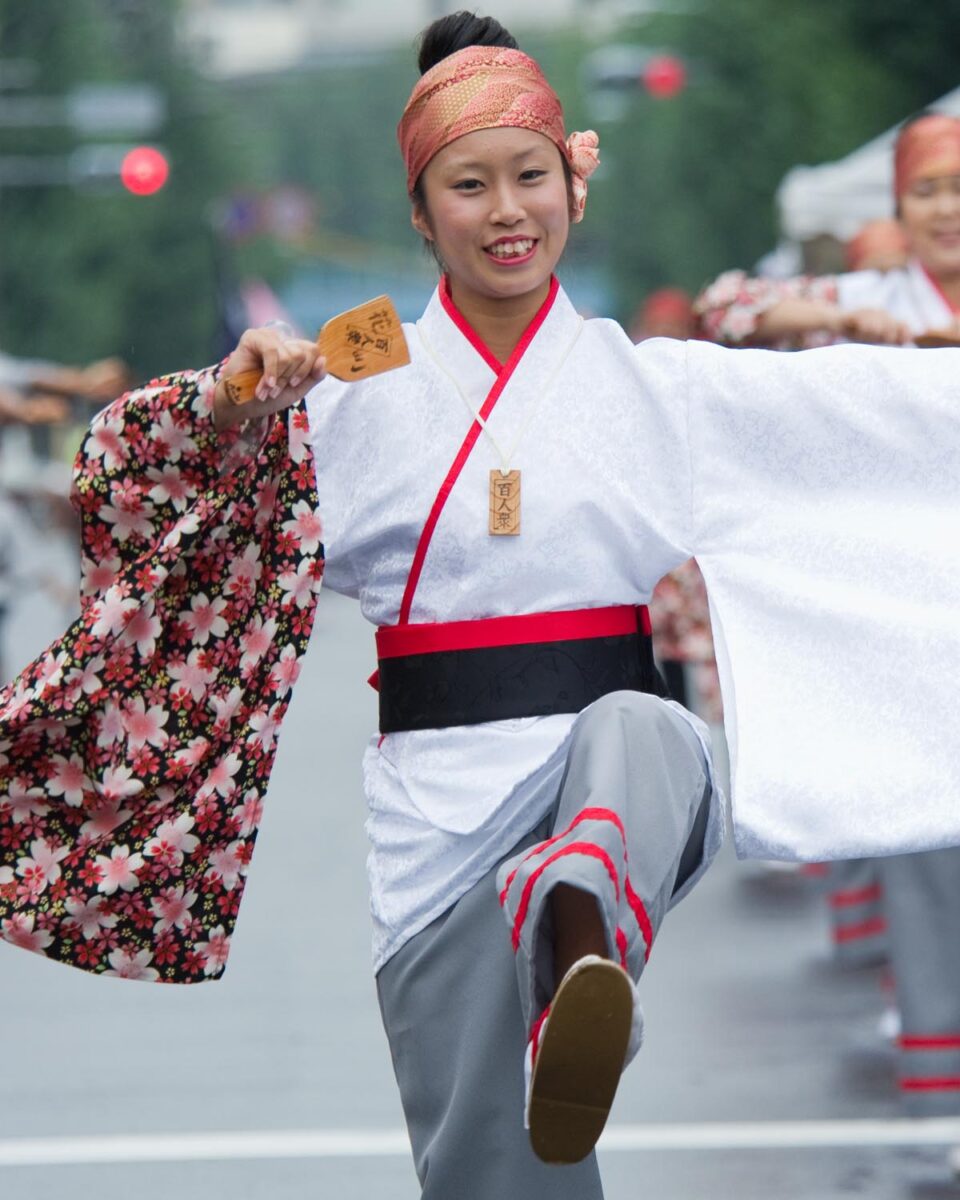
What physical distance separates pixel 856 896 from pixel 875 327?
2481mm

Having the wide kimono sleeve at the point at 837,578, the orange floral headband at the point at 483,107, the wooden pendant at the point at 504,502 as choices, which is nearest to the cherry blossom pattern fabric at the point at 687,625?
the wide kimono sleeve at the point at 837,578

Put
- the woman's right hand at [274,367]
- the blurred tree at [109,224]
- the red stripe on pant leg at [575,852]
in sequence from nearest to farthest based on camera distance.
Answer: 1. the red stripe on pant leg at [575,852]
2. the woman's right hand at [274,367]
3. the blurred tree at [109,224]

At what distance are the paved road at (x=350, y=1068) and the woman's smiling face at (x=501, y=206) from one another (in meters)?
2.02

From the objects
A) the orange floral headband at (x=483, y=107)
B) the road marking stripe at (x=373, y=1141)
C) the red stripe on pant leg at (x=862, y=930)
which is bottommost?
the red stripe on pant leg at (x=862, y=930)

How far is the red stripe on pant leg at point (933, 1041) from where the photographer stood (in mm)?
5449

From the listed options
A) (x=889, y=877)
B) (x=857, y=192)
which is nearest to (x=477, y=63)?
(x=889, y=877)

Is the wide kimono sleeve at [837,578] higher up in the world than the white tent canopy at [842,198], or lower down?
higher up

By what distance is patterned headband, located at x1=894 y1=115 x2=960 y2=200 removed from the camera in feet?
19.9

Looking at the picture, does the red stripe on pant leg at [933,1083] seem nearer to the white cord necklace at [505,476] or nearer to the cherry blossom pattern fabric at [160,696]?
the cherry blossom pattern fabric at [160,696]

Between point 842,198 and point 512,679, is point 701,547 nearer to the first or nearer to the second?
point 512,679

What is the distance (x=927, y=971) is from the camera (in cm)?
557

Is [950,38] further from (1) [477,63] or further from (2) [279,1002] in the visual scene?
(1) [477,63]

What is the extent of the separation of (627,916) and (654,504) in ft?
2.35

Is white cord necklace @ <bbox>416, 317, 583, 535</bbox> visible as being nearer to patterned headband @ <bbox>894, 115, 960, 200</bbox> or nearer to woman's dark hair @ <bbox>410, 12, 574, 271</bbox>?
woman's dark hair @ <bbox>410, 12, 574, 271</bbox>
